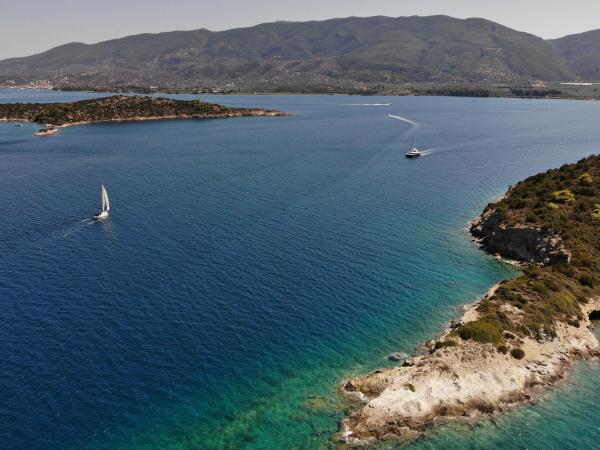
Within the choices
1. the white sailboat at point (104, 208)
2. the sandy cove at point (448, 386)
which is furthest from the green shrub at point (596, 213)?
the white sailboat at point (104, 208)

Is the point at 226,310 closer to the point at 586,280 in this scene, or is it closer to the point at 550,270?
the point at 550,270

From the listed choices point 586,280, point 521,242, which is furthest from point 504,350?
point 521,242

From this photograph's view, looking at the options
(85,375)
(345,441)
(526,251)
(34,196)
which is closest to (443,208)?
(526,251)

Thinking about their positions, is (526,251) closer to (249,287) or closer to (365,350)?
(365,350)

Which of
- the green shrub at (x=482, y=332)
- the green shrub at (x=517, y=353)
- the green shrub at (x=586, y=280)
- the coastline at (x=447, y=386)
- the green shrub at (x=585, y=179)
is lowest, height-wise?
the coastline at (x=447, y=386)

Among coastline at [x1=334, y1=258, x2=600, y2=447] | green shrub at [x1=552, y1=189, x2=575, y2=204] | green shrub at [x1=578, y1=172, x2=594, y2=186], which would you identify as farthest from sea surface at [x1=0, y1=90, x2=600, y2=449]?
green shrub at [x1=578, y1=172, x2=594, y2=186]

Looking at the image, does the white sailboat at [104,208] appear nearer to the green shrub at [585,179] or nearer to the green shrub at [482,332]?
the green shrub at [482,332]
